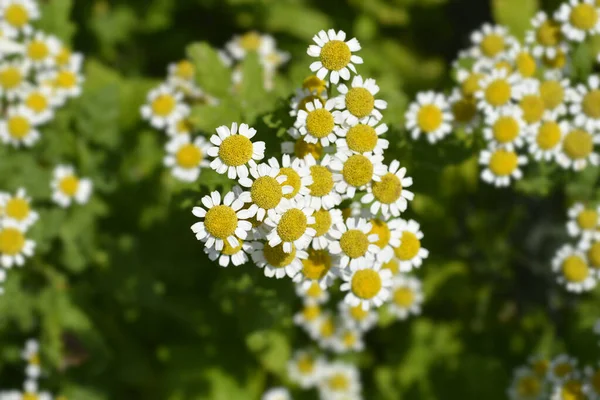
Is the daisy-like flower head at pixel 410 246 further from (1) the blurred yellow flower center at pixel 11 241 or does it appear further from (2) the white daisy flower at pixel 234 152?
(1) the blurred yellow flower center at pixel 11 241

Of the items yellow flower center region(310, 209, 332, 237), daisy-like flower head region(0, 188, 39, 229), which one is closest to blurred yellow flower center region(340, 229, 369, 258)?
yellow flower center region(310, 209, 332, 237)

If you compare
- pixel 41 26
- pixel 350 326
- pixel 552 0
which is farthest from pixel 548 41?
pixel 41 26

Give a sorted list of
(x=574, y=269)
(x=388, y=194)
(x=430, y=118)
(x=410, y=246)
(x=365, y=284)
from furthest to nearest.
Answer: (x=574, y=269) → (x=430, y=118) → (x=410, y=246) → (x=365, y=284) → (x=388, y=194)

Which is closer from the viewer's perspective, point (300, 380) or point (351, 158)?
point (351, 158)

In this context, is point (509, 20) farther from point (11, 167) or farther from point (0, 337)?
point (0, 337)

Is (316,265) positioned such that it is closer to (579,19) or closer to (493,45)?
(493,45)

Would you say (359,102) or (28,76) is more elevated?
(28,76)

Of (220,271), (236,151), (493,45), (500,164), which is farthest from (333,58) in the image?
(220,271)
